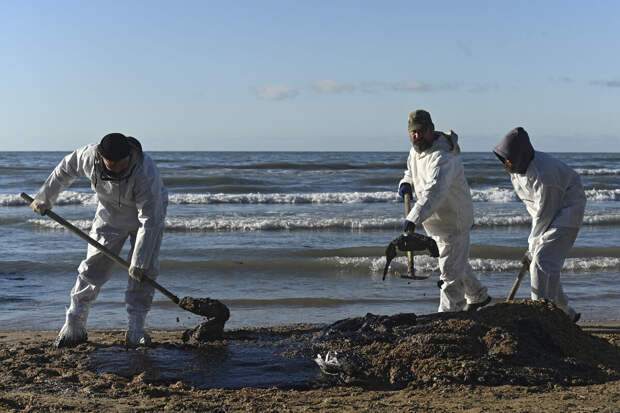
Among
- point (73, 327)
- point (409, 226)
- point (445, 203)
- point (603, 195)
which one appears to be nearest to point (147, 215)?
point (73, 327)

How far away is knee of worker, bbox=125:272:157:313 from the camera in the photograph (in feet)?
17.4

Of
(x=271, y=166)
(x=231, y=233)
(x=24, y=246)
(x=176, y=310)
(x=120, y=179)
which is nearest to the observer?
(x=120, y=179)

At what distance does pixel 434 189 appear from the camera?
5.38 meters

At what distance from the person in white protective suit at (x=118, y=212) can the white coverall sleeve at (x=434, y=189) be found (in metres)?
1.86

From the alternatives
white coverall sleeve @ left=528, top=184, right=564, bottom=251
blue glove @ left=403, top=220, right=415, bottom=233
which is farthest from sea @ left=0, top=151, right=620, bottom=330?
white coverall sleeve @ left=528, top=184, right=564, bottom=251

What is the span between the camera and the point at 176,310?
6.95 meters

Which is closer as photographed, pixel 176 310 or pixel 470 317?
pixel 470 317

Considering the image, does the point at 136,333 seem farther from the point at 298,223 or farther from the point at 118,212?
the point at 298,223

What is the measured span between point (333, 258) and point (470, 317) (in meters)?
4.64

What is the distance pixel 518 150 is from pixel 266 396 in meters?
2.49

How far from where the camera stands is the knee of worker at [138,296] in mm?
5301

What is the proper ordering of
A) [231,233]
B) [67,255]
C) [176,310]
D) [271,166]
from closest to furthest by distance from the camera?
[176,310]
[67,255]
[231,233]
[271,166]

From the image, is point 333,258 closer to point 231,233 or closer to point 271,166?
point 231,233

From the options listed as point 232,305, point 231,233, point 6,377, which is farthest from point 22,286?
point 231,233
